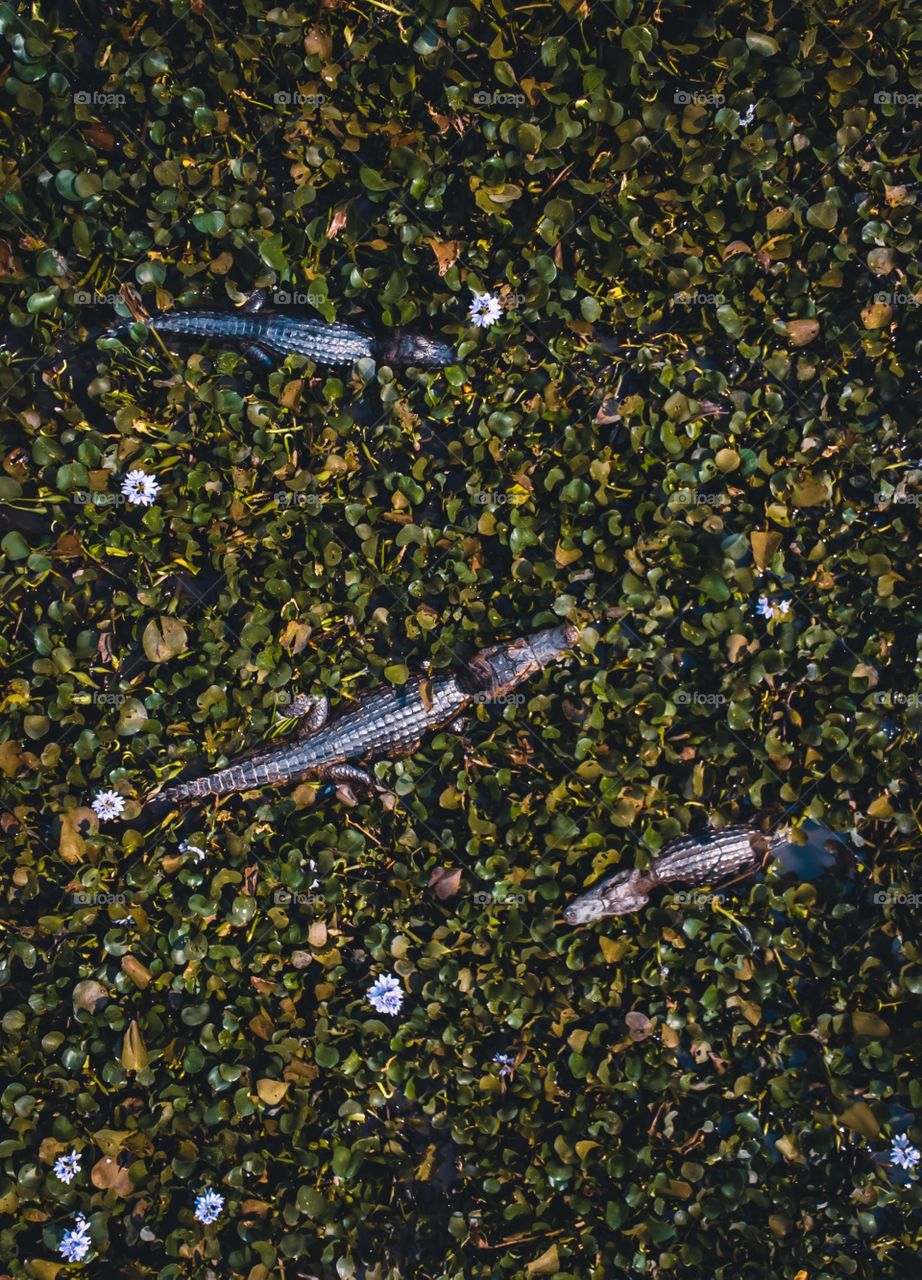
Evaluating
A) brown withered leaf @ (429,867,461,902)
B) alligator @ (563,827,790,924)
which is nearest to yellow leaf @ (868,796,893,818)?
alligator @ (563,827,790,924)

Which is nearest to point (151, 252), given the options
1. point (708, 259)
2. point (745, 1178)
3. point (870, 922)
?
point (708, 259)

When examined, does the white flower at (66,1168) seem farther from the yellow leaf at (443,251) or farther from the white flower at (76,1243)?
the yellow leaf at (443,251)

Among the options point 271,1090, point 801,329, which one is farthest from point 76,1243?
point 801,329

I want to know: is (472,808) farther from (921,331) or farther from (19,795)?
(921,331)

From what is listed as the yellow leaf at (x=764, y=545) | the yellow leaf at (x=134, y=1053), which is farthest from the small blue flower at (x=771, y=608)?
the yellow leaf at (x=134, y=1053)

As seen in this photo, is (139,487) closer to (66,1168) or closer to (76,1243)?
(66,1168)
